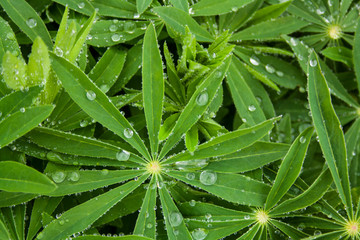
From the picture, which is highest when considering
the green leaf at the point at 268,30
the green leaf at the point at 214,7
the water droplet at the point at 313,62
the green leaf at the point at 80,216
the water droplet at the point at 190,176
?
the green leaf at the point at 268,30

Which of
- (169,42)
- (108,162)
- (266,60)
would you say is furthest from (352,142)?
(108,162)

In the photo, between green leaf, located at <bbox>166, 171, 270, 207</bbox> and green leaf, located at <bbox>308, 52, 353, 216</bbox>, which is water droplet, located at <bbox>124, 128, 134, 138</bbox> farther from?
green leaf, located at <bbox>308, 52, 353, 216</bbox>

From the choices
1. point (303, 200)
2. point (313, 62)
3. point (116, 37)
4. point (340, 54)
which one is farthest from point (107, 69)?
point (340, 54)

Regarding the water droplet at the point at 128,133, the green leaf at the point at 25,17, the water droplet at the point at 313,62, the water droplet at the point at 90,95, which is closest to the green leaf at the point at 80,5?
the green leaf at the point at 25,17

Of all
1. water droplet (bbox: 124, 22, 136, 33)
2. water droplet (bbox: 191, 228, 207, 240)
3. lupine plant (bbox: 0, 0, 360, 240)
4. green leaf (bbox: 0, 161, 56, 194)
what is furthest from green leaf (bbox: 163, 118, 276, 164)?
water droplet (bbox: 124, 22, 136, 33)

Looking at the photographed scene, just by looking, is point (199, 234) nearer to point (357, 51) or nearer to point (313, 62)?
point (313, 62)

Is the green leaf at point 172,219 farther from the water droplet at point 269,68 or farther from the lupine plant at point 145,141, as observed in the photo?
the water droplet at point 269,68
